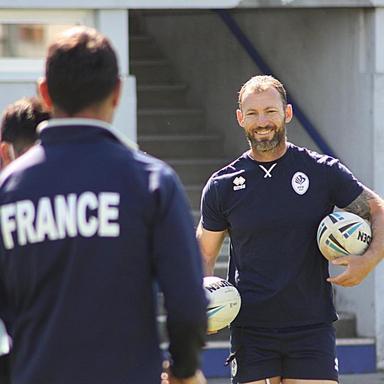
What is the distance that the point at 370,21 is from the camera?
380 inches

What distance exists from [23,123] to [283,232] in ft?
6.05

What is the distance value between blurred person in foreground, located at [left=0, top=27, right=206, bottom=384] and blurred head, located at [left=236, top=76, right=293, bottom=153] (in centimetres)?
240

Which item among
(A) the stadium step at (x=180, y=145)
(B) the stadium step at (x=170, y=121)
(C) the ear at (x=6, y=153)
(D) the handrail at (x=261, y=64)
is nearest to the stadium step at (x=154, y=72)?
(B) the stadium step at (x=170, y=121)

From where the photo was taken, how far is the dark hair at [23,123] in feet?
14.3

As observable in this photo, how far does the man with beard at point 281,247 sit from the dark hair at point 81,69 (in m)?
2.47

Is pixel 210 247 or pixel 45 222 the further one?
pixel 210 247

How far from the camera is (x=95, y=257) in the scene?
347 centimetres

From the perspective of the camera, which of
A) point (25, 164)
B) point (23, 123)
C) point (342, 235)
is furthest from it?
point (342, 235)

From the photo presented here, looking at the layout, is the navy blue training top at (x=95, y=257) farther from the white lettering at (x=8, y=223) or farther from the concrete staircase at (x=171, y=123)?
the concrete staircase at (x=171, y=123)

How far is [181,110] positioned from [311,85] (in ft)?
6.89

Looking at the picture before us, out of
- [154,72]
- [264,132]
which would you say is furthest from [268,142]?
[154,72]

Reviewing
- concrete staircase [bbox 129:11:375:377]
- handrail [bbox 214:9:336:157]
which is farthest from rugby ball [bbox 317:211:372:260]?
concrete staircase [bbox 129:11:375:377]

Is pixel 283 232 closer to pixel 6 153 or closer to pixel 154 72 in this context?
pixel 6 153

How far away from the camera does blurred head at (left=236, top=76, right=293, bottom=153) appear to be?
5910mm
